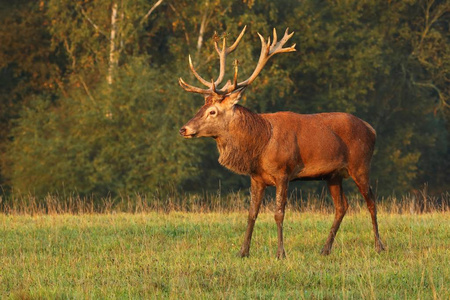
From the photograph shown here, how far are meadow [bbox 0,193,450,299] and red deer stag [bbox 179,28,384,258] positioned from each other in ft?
2.00

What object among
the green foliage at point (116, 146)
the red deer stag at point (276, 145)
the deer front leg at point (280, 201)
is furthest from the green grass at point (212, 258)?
the green foliage at point (116, 146)

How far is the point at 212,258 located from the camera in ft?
32.7

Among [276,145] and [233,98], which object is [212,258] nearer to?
[276,145]

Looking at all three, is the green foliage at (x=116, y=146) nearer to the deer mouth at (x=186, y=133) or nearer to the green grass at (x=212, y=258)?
the green grass at (x=212, y=258)

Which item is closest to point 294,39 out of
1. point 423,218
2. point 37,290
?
point 423,218

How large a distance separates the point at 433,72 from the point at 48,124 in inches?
598

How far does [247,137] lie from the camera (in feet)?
35.5

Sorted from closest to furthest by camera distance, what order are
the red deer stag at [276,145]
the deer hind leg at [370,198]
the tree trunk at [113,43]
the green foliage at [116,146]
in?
1. the red deer stag at [276,145]
2. the deer hind leg at [370,198]
3. the green foliage at [116,146]
4. the tree trunk at [113,43]

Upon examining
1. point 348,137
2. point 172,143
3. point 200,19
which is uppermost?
point 200,19

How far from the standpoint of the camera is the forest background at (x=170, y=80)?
28344mm

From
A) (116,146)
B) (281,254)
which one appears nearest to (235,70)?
(281,254)

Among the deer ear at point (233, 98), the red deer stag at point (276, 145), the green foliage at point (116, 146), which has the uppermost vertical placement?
the deer ear at point (233, 98)

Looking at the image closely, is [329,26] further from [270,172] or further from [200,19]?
[270,172]

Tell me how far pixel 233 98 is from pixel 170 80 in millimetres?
18365
